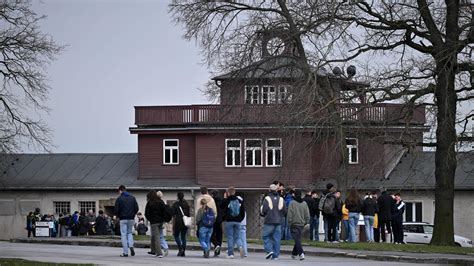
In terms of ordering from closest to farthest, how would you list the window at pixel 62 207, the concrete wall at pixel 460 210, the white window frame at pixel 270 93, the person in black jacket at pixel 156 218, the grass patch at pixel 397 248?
the person in black jacket at pixel 156 218 < the grass patch at pixel 397 248 < the white window frame at pixel 270 93 < the concrete wall at pixel 460 210 < the window at pixel 62 207

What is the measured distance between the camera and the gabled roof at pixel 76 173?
68.2 m

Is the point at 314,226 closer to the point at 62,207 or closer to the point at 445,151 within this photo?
the point at 445,151

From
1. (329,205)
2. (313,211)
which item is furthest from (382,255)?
(313,211)

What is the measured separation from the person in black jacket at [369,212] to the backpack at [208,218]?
933cm

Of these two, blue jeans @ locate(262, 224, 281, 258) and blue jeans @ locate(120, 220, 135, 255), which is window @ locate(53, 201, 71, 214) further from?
blue jeans @ locate(262, 224, 281, 258)

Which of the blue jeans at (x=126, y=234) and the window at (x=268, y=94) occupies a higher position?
the window at (x=268, y=94)

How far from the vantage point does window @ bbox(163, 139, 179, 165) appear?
68.4 metres

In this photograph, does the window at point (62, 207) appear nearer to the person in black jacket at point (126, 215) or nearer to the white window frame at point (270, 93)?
the white window frame at point (270, 93)

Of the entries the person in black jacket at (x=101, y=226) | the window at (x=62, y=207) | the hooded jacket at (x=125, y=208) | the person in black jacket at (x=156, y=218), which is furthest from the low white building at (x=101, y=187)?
the hooded jacket at (x=125, y=208)

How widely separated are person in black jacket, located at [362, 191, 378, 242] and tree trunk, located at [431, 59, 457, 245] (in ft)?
6.96

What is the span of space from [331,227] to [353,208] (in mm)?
1239

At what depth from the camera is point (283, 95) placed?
42.4 m

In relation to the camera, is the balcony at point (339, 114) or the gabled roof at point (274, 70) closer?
the balcony at point (339, 114)

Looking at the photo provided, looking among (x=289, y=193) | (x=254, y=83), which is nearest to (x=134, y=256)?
(x=289, y=193)
